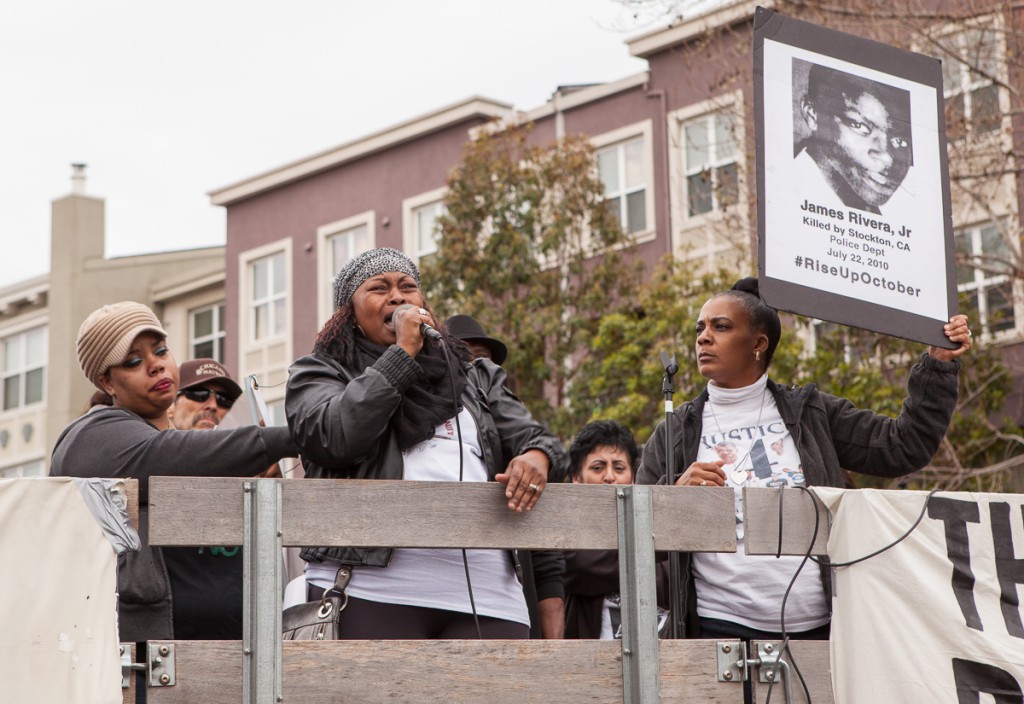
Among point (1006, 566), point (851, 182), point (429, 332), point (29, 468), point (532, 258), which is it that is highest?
point (532, 258)

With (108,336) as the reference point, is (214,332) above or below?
above

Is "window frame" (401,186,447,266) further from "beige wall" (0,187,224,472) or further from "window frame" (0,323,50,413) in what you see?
"window frame" (0,323,50,413)

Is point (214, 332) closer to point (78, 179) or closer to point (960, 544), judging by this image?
point (78, 179)

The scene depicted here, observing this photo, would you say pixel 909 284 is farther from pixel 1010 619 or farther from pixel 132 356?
pixel 132 356

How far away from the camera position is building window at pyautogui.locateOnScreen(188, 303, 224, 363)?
37219 mm

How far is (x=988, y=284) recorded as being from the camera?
63.5 ft

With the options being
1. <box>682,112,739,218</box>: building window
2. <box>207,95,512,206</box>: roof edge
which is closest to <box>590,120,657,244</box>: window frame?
Answer: <box>682,112,739,218</box>: building window

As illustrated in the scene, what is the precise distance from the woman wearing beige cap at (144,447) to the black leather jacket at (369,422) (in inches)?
5.6

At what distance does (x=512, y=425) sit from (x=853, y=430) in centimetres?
125

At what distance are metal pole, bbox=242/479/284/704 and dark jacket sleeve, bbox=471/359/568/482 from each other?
87cm

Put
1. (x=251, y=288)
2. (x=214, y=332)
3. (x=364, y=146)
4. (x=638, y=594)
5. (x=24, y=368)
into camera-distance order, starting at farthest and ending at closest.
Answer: (x=24, y=368) → (x=214, y=332) → (x=251, y=288) → (x=364, y=146) → (x=638, y=594)

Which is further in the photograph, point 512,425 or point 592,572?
point 592,572

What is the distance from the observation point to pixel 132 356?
16.9 ft

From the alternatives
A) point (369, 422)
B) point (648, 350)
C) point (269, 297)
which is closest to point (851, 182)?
point (369, 422)
